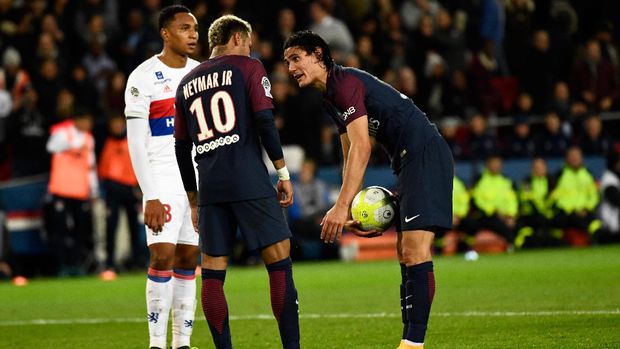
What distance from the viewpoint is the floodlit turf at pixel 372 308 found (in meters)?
9.22

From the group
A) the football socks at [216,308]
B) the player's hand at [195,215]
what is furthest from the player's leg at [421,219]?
the player's hand at [195,215]

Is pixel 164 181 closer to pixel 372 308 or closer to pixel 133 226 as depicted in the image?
pixel 372 308

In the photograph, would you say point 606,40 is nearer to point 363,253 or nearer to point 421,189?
point 363,253

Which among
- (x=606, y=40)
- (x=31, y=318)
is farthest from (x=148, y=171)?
(x=606, y=40)

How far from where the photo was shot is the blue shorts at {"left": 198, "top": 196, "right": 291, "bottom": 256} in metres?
7.50

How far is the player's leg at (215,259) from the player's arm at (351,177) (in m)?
0.63

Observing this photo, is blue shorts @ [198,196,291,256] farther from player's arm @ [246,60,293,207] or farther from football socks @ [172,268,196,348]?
football socks @ [172,268,196,348]

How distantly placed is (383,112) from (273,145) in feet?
2.84

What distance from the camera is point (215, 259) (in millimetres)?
7641

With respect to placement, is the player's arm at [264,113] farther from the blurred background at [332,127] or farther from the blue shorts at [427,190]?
the blurred background at [332,127]

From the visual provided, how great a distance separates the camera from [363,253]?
19.4 metres

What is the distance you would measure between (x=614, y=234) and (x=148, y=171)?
526 inches

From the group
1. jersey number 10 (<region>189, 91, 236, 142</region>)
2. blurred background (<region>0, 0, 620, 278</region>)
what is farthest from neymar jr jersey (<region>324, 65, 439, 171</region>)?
blurred background (<region>0, 0, 620, 278</region>)

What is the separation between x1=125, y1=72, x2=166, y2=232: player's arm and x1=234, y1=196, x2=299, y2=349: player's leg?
4.04 feet
